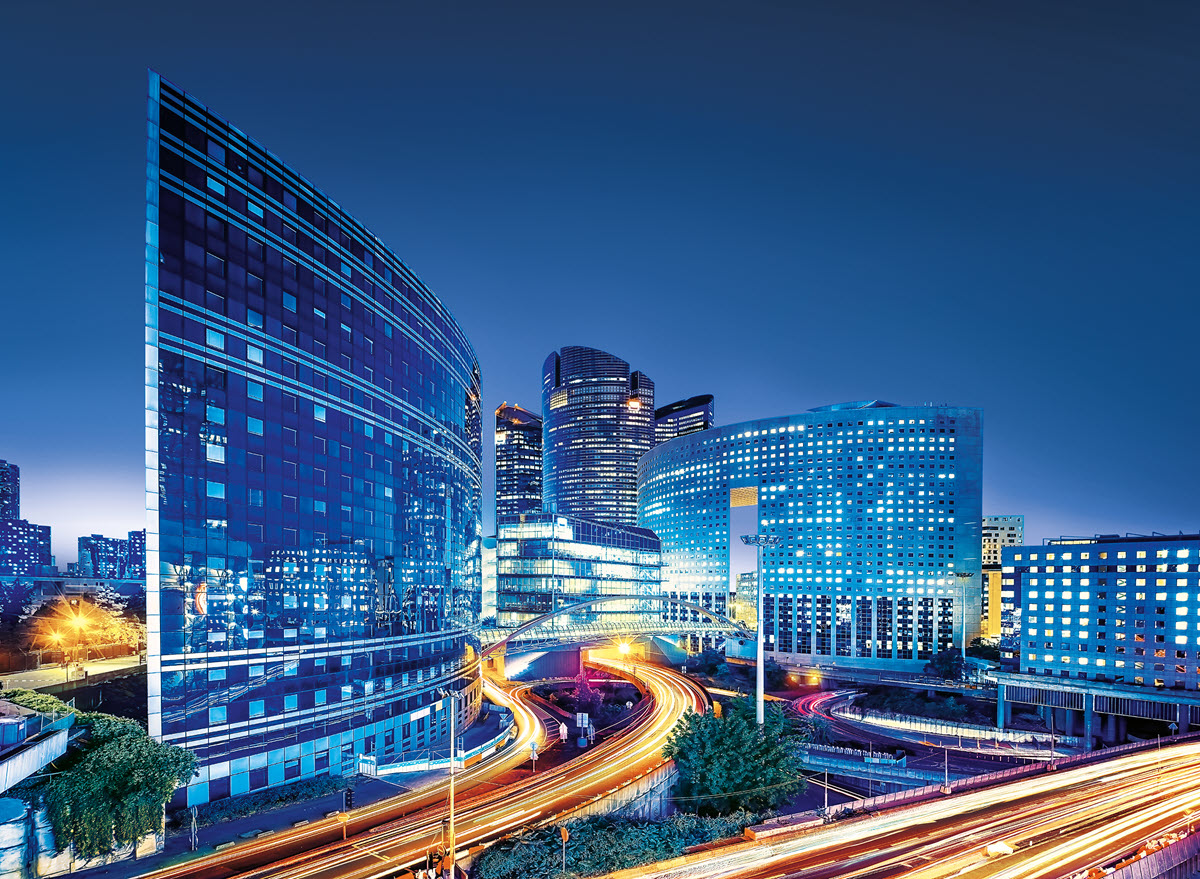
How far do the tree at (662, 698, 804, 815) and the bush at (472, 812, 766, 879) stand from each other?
27.5 ft

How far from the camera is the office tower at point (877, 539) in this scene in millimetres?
170500

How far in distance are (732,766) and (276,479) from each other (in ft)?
136

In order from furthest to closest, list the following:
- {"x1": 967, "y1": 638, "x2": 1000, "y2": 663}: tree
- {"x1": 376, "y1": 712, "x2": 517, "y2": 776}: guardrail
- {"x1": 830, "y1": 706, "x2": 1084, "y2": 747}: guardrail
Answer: {"x1": 967, "y1": 638, "x2": 1000, "y2": 663}: tree < {"x1": 830, "y1": 706, "x2": 1084, "y2": 747}: guardrail < {"x1": 376, "y1": 712, "x2": 517, "y2": 776}: guardrail

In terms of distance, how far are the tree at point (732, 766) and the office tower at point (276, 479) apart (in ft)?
86.5

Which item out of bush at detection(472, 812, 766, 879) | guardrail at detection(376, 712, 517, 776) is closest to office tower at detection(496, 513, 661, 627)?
guardrail at detection(376, 712, 517, 776)

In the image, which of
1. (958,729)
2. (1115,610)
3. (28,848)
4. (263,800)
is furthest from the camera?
(1115,610)

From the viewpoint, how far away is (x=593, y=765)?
6119cm

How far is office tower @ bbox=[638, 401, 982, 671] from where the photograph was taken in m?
170

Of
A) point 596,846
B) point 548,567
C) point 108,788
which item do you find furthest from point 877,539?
point 108,788

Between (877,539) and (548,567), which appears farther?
(877,539)

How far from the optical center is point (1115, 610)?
108 m

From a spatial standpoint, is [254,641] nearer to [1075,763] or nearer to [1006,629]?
[1075,763]

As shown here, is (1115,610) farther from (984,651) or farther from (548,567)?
(548,567)

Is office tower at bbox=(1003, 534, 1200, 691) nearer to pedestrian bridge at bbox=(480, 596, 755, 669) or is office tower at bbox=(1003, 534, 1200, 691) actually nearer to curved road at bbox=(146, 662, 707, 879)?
pedestrian bridge at bbox=(480, 596, 755, 669)
